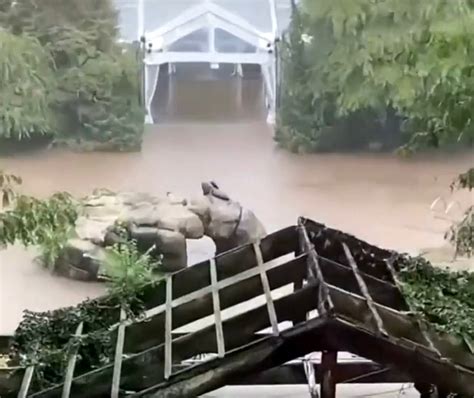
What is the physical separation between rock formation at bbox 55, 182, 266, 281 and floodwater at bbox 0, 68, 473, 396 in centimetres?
4

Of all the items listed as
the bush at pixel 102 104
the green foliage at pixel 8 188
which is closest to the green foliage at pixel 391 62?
the bush at pixel 102 104

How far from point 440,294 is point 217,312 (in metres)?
0.57

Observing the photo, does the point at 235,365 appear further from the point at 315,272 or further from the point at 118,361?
the point at 315,272

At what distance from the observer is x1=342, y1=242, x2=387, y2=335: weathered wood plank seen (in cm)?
154

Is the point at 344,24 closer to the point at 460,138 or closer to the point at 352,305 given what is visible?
the point at 460,138

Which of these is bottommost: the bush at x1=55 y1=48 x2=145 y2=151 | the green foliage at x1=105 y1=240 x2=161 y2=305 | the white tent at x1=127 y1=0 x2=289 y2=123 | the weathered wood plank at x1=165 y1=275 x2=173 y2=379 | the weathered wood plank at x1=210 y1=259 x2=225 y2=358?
the green foliage at x1=105 y1=240 x2=161 y2=305

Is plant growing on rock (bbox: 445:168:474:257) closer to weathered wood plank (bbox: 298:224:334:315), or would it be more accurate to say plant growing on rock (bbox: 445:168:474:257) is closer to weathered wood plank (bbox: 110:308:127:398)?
weathered wood plank (bbox: 298:224:334:315)

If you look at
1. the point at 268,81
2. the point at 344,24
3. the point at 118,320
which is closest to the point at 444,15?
the point at 344,24

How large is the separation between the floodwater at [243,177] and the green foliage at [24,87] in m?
0.10

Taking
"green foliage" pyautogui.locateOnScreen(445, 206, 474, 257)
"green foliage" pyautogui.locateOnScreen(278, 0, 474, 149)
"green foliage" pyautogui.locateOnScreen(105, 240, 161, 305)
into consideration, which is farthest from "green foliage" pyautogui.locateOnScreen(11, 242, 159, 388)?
"green foliage" pyautogui.locateOnScreen(445, 206, 474, 257)

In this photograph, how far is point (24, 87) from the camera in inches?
92.3

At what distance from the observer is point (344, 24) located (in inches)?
92.3

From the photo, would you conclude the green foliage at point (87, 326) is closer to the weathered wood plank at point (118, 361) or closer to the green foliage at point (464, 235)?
the weathered wood plank at point (118, 361)

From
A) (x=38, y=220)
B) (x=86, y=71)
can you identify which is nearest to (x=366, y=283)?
(x=38, y=220)
